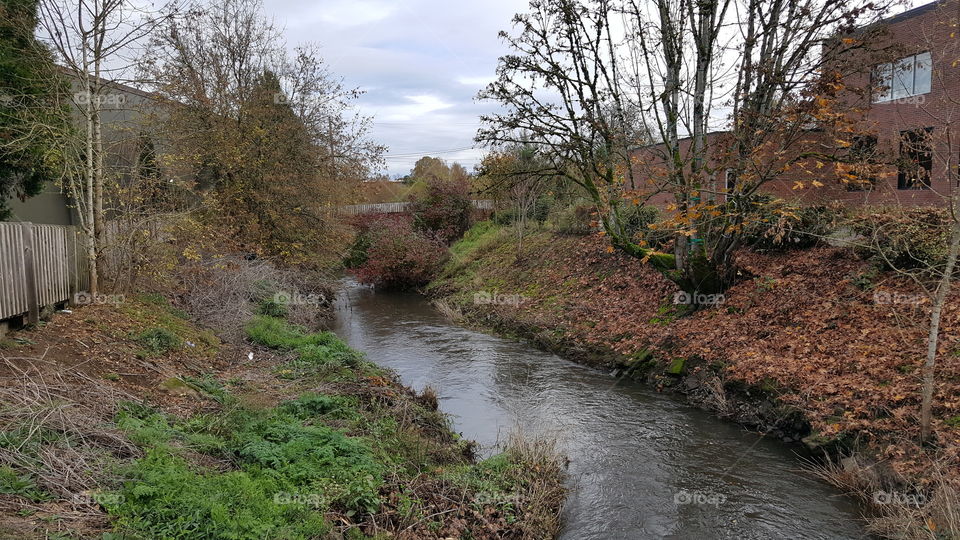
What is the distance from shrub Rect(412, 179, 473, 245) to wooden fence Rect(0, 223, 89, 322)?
2341 cm

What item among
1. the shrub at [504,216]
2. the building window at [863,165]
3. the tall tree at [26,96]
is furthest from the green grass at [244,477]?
the shrub at [504,216]

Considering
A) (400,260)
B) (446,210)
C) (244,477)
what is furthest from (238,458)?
(446,210)

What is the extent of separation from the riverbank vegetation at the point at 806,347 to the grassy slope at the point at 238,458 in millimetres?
4081

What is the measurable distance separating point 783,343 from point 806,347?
0.51 metres

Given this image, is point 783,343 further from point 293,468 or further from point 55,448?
point 55,448

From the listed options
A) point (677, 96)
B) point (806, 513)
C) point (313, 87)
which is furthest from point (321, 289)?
point (806, 513)

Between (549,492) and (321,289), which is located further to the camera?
(321,289)

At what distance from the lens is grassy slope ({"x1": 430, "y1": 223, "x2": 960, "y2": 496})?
312 inches

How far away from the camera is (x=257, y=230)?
18344 mm

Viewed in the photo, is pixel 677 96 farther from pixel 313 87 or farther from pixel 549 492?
pixel 313 87

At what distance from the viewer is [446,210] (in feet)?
110

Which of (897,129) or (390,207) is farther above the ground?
(897,129)

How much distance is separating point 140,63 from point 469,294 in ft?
47.6

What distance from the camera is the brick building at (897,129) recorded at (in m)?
7.41
